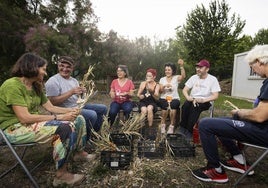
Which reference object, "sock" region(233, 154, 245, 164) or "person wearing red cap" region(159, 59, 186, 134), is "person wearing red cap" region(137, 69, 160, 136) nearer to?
"person wearing red cap" region(159, 59, 186, 134)

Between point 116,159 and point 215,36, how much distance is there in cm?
1921

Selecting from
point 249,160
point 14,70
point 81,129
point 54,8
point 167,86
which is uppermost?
point 54,8

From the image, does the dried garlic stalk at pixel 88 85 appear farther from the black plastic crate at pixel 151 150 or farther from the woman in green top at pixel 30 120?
the black plastic crate at pixel 151 150

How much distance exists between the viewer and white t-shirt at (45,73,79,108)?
10.5 feet

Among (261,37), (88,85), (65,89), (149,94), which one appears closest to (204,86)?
(149,94)

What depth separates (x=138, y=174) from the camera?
2742mm

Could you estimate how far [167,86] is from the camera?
4633 mm

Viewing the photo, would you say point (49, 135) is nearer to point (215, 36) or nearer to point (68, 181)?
point (68, 181)

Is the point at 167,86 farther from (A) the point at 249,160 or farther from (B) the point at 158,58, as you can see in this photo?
(B) the point at 158,58

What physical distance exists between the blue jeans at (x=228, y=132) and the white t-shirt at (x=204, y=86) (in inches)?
67.1

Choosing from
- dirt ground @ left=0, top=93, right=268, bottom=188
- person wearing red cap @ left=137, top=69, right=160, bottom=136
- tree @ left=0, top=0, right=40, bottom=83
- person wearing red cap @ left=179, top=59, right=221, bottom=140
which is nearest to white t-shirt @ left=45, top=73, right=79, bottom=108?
dirt ground @ left=0, top=93, right=268, bottom=188

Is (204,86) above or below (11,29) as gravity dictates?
below

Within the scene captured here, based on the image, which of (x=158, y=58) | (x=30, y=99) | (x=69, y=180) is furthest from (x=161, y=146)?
(x=158, y=58)

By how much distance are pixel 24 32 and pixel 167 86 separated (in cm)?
770
